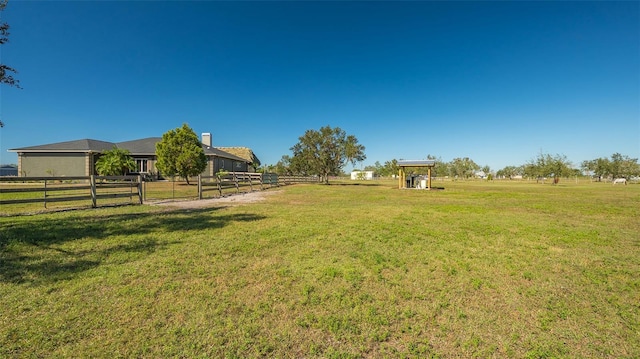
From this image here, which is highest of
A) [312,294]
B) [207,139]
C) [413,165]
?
[207,139]

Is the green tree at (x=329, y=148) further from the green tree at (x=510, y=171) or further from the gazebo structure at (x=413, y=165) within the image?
the green tree at (x=510, y=171)

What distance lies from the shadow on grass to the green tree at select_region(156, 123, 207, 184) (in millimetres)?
18041

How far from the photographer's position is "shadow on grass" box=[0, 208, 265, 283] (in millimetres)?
4281

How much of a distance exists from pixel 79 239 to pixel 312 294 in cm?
550

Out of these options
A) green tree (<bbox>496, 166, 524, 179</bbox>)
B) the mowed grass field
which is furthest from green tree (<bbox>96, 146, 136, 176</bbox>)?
green tree (<bbox>496, 166, 524, 179</bbox>)

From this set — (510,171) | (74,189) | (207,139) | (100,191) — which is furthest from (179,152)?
(510,171)

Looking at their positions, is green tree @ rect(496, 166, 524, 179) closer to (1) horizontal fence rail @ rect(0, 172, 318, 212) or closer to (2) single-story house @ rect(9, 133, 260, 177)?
(1) horizontal fence rail @ rect(0, 172, 318, 212)

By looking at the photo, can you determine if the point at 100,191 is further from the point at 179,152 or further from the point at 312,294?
the point at 312,294

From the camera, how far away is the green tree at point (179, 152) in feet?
84.3

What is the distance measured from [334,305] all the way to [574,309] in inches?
116

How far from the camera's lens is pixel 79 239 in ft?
19.3

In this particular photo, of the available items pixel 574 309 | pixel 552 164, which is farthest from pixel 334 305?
pixel 552 164

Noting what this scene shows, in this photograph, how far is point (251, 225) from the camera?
786 cm

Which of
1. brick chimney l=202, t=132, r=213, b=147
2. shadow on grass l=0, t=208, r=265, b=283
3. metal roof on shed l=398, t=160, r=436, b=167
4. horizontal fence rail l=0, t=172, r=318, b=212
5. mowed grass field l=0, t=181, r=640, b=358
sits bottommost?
mowed grass field l=0, t=181, r=640, b=358
